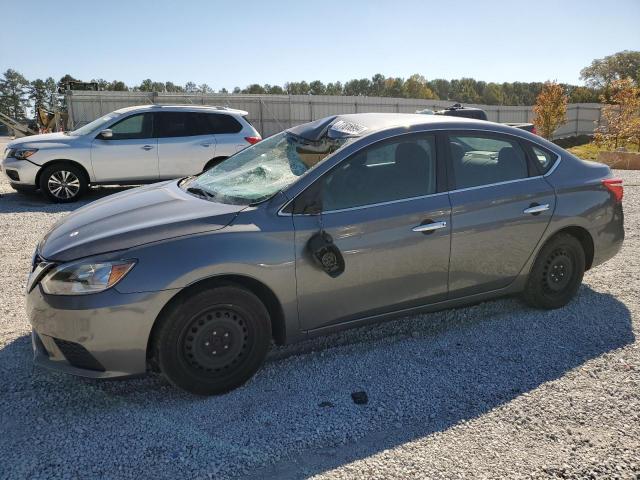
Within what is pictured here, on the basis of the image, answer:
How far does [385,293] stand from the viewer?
3570 millimetres

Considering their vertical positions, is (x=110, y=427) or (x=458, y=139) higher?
(x=458, y=139)

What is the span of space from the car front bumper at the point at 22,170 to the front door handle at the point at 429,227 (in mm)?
8178

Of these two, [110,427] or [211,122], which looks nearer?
[110,427]

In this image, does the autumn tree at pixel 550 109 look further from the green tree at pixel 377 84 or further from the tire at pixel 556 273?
the green tree at pixel 377 84

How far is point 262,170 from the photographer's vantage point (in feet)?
12.7

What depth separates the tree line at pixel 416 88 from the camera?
78.2 m

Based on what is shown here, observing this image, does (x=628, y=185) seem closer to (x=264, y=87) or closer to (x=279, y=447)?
(x=279, y=447)

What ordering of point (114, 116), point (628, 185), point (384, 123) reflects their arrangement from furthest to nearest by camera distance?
1. point (628, 185)
2. point (114, 116)
3. point (384, 123)

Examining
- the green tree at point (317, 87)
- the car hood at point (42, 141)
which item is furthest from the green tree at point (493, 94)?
the car hood at point (42, 141)

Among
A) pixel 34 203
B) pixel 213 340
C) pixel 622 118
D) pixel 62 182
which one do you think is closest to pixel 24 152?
pixel 62 182

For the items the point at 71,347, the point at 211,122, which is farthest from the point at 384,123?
the point at 211,122

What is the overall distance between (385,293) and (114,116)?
8.14 m

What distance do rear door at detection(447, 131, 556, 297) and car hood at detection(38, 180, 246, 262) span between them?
1616 millimetres

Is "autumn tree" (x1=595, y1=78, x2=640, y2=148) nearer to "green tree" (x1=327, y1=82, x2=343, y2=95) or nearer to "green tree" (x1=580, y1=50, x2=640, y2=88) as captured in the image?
"green tree" (x1=580, y1=50, x2=640, y2=88)
